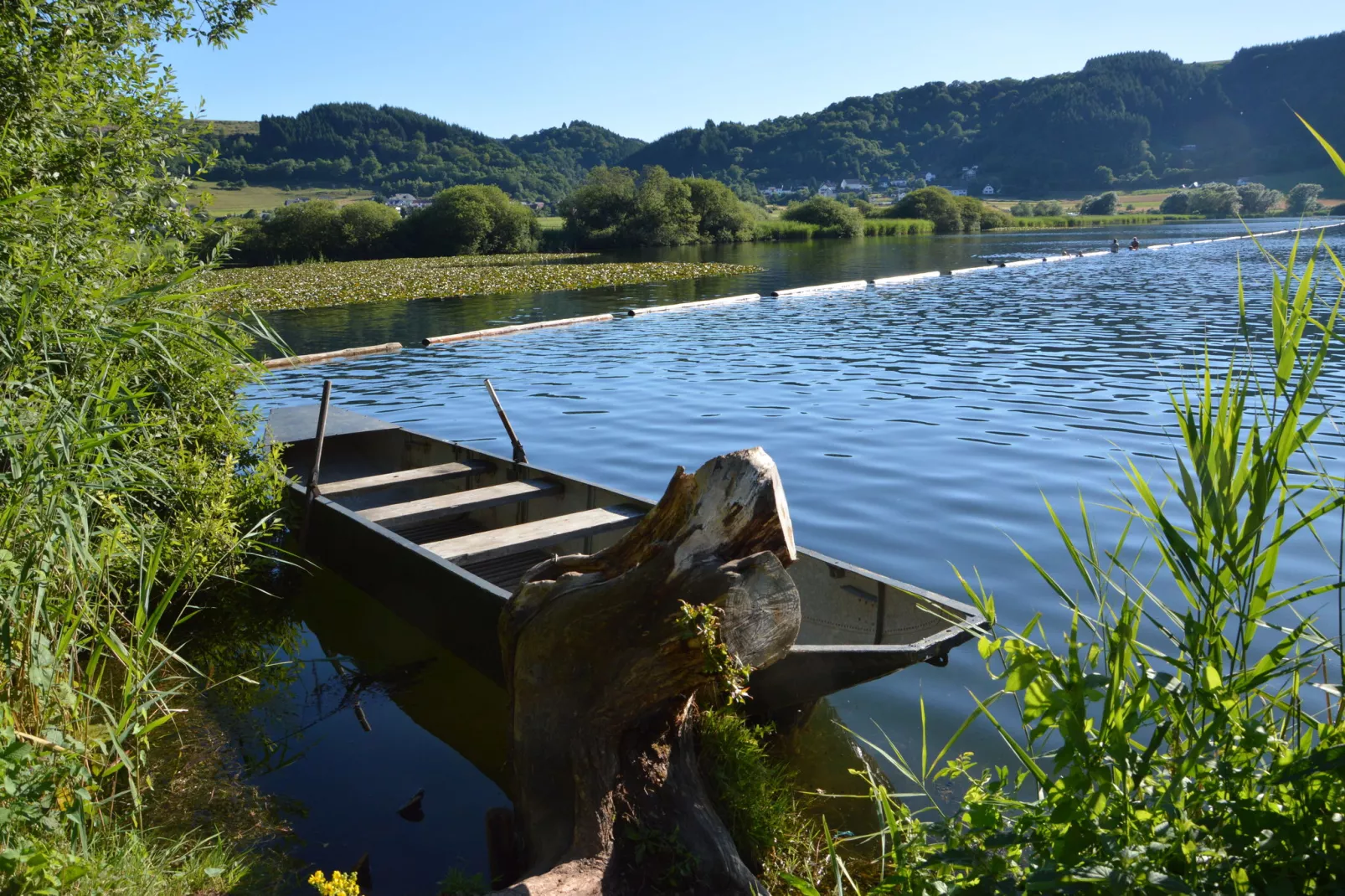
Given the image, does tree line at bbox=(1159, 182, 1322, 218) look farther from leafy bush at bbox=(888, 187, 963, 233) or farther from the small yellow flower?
the small yellow flower

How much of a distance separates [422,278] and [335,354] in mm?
21231

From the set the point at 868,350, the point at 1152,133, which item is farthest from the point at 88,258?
the point at 1152,133

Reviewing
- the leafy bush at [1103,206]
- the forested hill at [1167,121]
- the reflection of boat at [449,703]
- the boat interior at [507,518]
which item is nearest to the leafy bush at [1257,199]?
the leafy bush at [1103,206]

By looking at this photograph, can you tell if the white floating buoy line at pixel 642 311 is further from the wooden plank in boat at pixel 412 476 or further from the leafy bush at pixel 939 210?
the leafy bush at pixel 939 210

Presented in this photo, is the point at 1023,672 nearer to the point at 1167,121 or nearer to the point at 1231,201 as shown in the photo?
the point at 1231,201

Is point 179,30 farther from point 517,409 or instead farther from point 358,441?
point 517,409

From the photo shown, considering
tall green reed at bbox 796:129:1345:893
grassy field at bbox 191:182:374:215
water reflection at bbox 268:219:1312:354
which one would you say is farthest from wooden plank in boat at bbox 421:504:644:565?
grassy field at bbox 191:182:374:215

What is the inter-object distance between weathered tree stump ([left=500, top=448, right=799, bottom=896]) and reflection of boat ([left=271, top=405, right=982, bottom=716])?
0.67m

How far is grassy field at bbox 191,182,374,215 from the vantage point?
111 meters

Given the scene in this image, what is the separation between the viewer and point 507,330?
2452cm

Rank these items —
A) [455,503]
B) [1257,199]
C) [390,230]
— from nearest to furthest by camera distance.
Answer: [455,503], [390,230], [1257,199]

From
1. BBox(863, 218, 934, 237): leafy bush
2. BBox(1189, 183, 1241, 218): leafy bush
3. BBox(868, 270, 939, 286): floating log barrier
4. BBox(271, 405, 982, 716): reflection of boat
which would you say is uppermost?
BBox(1189, 183, 1241, 218): leafy bush

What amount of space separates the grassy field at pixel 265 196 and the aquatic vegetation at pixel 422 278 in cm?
6322

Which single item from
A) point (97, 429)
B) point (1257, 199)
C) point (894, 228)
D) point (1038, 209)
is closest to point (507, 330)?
point (97, 429)
